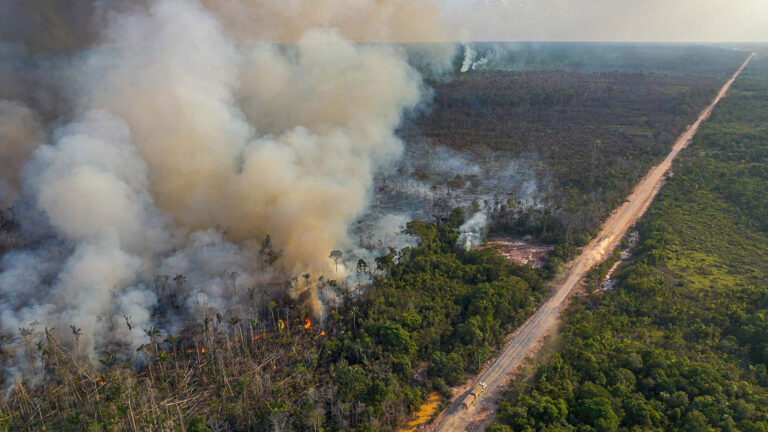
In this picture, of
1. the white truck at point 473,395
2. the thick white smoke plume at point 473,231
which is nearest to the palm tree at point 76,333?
the white truck at point 473,395

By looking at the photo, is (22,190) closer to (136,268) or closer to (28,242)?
(28,242)

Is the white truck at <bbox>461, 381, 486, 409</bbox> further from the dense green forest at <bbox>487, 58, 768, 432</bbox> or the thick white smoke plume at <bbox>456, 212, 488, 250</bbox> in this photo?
the thick white smoke plume at <bbox>456, 212, 488, 250</bbox>

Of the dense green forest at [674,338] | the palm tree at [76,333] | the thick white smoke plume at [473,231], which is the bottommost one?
the dense green forest at [674,338]

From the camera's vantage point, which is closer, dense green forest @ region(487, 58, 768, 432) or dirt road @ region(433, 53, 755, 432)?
dense green forest @ region(487, 58, 768, 432)

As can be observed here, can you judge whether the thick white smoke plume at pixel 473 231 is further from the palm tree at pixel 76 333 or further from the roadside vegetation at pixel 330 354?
the palm tree at pixel 76 333

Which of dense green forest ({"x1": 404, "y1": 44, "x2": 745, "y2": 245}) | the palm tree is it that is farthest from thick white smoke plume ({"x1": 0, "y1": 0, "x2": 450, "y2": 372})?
dense green forest ({"x1": 404, "y1": 44, "x2": 745, "y2": 245})
